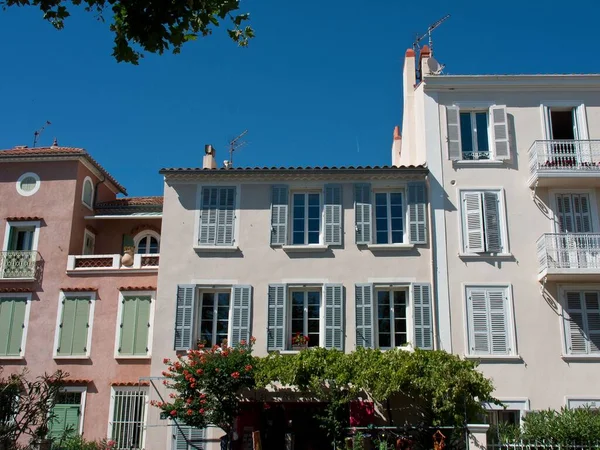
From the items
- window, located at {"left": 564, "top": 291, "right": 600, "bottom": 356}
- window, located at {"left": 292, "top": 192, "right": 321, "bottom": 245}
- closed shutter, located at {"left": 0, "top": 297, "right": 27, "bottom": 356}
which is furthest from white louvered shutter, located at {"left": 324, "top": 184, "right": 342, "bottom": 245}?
closed shutter, located at {"left": 0, "top": 297, "right": 27, "bottom": 356}

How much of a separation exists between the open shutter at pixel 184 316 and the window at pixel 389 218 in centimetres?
536

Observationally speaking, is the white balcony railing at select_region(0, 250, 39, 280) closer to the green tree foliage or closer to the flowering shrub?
the flowering shrub

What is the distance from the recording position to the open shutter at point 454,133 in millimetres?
20625

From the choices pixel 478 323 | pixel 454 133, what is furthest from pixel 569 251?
pixel 454 133

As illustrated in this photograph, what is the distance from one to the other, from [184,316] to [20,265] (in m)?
5.87

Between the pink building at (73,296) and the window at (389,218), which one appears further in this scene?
the pink building at (73,296)

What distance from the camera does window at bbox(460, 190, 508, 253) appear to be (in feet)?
64.7

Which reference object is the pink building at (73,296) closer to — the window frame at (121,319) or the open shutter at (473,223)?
the window frame at (121,319)

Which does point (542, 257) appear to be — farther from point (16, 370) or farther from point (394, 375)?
point (16, 370)

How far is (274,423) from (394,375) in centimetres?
394

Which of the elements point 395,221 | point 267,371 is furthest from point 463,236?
point 267,371

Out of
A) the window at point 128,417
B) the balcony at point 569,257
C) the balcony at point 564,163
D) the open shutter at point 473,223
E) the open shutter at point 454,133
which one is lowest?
the window at point 128,417

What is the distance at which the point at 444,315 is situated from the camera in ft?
62.8

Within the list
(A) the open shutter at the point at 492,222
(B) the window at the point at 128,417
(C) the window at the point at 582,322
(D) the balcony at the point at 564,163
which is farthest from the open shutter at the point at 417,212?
(B) the window at the point at 128,417
